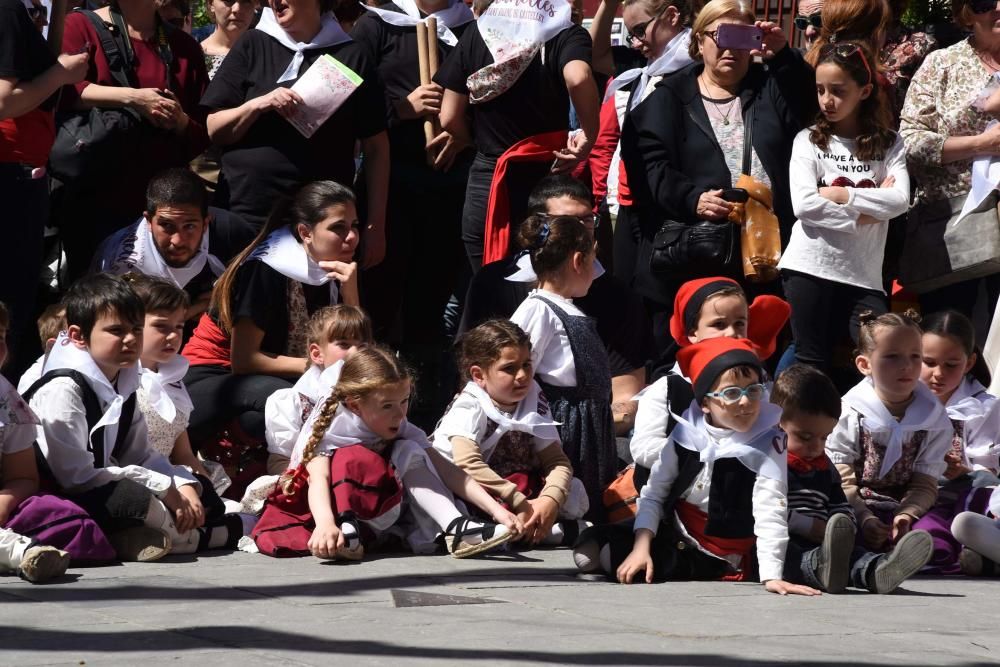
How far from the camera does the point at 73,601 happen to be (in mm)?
4430

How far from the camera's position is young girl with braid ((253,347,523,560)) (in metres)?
5.57

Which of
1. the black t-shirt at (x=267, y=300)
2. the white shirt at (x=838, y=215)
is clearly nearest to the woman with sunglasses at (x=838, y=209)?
the white shirt at (x=838, y=215)

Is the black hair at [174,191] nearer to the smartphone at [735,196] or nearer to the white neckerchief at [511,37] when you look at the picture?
the white neckerchief at [511,37]

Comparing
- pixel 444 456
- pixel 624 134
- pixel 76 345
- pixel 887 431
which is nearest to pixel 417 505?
pixel 444 456

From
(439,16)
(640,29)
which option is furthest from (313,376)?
(640,29)

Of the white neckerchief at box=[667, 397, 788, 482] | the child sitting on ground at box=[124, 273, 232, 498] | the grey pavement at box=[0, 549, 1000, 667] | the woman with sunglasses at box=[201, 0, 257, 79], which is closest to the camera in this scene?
the grey pavement at box=[0, 549, 1000, 667]

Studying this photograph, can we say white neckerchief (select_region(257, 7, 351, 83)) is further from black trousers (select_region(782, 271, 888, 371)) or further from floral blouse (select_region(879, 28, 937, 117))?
floral blouse (select_region(879, 28, 937, 117))

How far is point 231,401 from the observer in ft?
21.4

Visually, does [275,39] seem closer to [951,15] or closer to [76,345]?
[76,345]

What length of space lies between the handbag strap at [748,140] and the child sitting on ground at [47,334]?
2.96m

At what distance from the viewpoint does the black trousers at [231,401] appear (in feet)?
21.2

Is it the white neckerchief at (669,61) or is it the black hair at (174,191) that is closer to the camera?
the black hair at (174,191)

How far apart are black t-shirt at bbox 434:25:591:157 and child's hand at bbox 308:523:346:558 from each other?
8.31 ft

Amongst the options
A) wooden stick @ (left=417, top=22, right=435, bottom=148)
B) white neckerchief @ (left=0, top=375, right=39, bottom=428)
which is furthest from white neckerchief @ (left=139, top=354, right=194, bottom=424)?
wooden stick @ (left=417, top=22, right=435, bottom=148)
